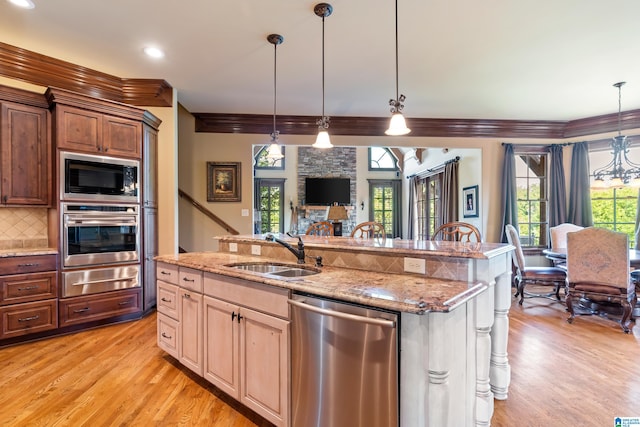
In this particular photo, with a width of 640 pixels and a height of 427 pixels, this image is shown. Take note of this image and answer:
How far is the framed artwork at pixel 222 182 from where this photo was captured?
5.07 m

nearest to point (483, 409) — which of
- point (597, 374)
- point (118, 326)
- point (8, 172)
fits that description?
point (597, 374)

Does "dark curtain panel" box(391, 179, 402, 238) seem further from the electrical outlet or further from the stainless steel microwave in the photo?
the electrical outlet

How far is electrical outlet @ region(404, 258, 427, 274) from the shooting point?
5.98 ft

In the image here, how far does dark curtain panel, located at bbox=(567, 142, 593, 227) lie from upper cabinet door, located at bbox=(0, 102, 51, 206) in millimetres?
7337

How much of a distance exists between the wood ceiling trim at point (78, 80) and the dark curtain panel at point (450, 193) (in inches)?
205

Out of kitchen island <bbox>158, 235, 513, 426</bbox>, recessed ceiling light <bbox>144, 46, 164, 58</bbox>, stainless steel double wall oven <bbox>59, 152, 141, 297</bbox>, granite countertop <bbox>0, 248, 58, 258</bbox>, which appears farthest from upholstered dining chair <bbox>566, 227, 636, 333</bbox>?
granite countertop <bbox>0, 248, 58, 258</bbox>

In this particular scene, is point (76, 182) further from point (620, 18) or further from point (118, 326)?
point (620, 18)

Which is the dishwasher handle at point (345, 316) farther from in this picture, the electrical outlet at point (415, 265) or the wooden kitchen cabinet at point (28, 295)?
the wooden kitchen cabinet at point (28, 295)

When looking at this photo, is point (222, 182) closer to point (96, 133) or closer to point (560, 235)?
point (96, 133)

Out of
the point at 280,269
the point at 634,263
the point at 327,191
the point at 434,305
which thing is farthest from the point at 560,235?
the point at 327,191

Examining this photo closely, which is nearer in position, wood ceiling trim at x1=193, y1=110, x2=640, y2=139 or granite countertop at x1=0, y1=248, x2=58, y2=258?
granite countertop at x1=0, y1=248, x2=58, y2=258

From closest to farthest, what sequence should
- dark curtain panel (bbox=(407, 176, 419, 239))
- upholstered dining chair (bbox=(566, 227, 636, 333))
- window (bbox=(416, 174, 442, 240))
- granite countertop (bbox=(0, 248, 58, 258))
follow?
granite countertop (bbox=(0, 248, 58, 258))
upholstered dining chair (bbox=(566, 227, 636, 333))
window (bbox=(416, 174, 442, 240))
dark curtain panel (bbox=(407, 176, 419, 239))

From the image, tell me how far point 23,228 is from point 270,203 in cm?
623

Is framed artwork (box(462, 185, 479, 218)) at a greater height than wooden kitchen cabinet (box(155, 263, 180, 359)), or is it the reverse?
framed artwork (box(462, 185, 479, 218))
